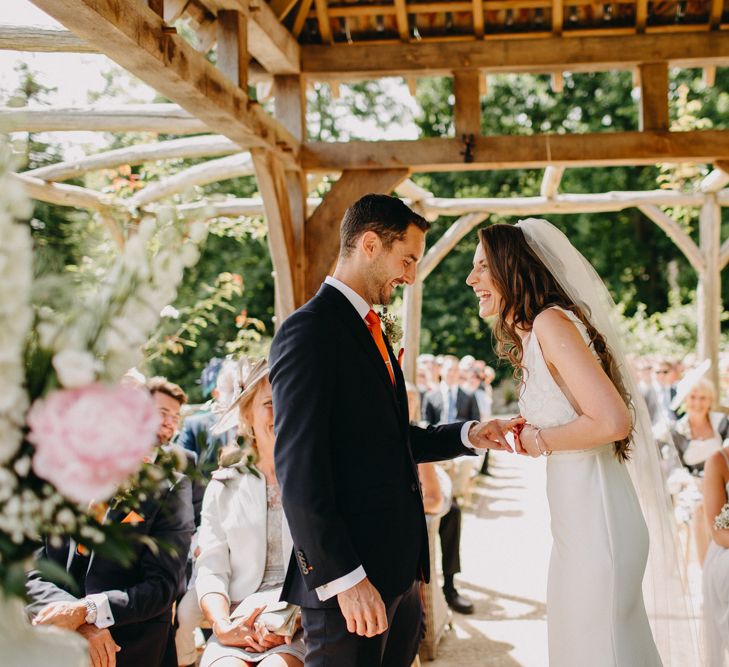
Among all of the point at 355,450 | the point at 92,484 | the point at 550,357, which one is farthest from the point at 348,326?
the point at 92,484

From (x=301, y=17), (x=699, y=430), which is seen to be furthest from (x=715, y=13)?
(x=699, y=430)

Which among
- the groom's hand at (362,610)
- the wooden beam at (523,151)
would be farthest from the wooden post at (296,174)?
the groom's hand at (362,610)

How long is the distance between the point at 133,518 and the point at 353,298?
116 centimetres

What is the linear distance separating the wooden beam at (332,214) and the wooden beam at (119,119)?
0.81m

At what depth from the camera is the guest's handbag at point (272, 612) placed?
8.80ft

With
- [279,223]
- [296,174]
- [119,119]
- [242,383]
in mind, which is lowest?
[242,383]

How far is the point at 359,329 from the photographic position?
232 cm

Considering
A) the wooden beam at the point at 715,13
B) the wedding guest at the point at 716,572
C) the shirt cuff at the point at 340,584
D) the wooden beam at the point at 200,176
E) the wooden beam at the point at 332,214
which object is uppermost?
the wooden beam at the point at 715,13

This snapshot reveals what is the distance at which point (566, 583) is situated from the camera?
8.70 ft

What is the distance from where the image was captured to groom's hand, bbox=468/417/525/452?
274 cm

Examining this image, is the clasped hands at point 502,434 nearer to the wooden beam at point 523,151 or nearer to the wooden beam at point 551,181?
the wooden beam at point 523,151

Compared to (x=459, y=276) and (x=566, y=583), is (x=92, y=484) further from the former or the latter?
(x=459, y=276)

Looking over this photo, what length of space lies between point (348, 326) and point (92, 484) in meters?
1.23

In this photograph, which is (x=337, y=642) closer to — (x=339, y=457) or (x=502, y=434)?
(x=339, y=457)
